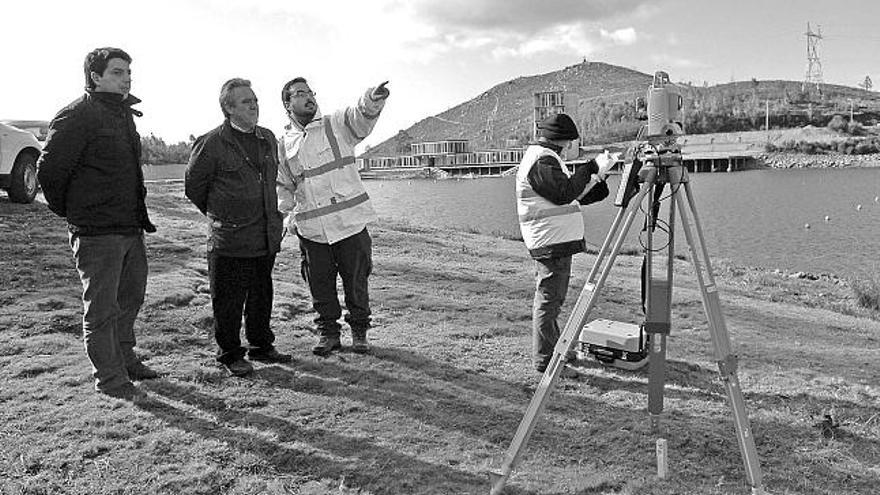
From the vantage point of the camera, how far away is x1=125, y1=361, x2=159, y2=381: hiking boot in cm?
470

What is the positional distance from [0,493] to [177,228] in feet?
27.3

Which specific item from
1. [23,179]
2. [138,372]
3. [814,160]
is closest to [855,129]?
[814,160]

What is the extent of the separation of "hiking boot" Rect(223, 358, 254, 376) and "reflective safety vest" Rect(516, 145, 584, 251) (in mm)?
2329

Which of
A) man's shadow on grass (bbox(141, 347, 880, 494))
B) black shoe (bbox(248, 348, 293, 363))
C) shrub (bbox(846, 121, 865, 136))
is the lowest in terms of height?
man's shadow on grass (bbox(141, 347, 880, 494))

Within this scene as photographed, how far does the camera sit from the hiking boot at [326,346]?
209 inches

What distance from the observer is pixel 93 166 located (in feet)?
14.2

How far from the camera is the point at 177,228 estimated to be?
36.1 feet

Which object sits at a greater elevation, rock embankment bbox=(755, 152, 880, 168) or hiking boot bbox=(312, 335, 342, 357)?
rock embankment bbox=(755, 152, 880, 168)

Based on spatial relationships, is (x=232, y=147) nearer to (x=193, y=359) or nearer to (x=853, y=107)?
(x=193, y=359)

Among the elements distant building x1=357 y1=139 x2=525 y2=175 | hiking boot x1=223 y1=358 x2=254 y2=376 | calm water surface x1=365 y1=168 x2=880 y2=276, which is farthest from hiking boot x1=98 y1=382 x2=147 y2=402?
distant building x1=357 y1=139 x2=525 y2=175

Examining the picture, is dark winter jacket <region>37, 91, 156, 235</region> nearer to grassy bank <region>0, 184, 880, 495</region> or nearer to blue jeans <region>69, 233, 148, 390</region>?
blue jeans <region>69, 233, 148, 390</region>

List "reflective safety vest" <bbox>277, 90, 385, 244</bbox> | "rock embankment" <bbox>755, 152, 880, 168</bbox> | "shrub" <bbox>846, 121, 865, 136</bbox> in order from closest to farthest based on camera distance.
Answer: "reflective safety vest" <bbox>277, 90, 385, 244</bbox> < "rock embankment" <bbox>755, 152, 880, 168</bbox> < "shrub" <bbox>846, 121, 865, 136</bbox>

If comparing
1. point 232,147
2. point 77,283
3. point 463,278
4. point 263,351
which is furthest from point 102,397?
point 463,278

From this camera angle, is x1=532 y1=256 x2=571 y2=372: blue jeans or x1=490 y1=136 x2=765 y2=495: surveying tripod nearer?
x1=490 y1=136 x2=765 y2=495: surveying tripod
